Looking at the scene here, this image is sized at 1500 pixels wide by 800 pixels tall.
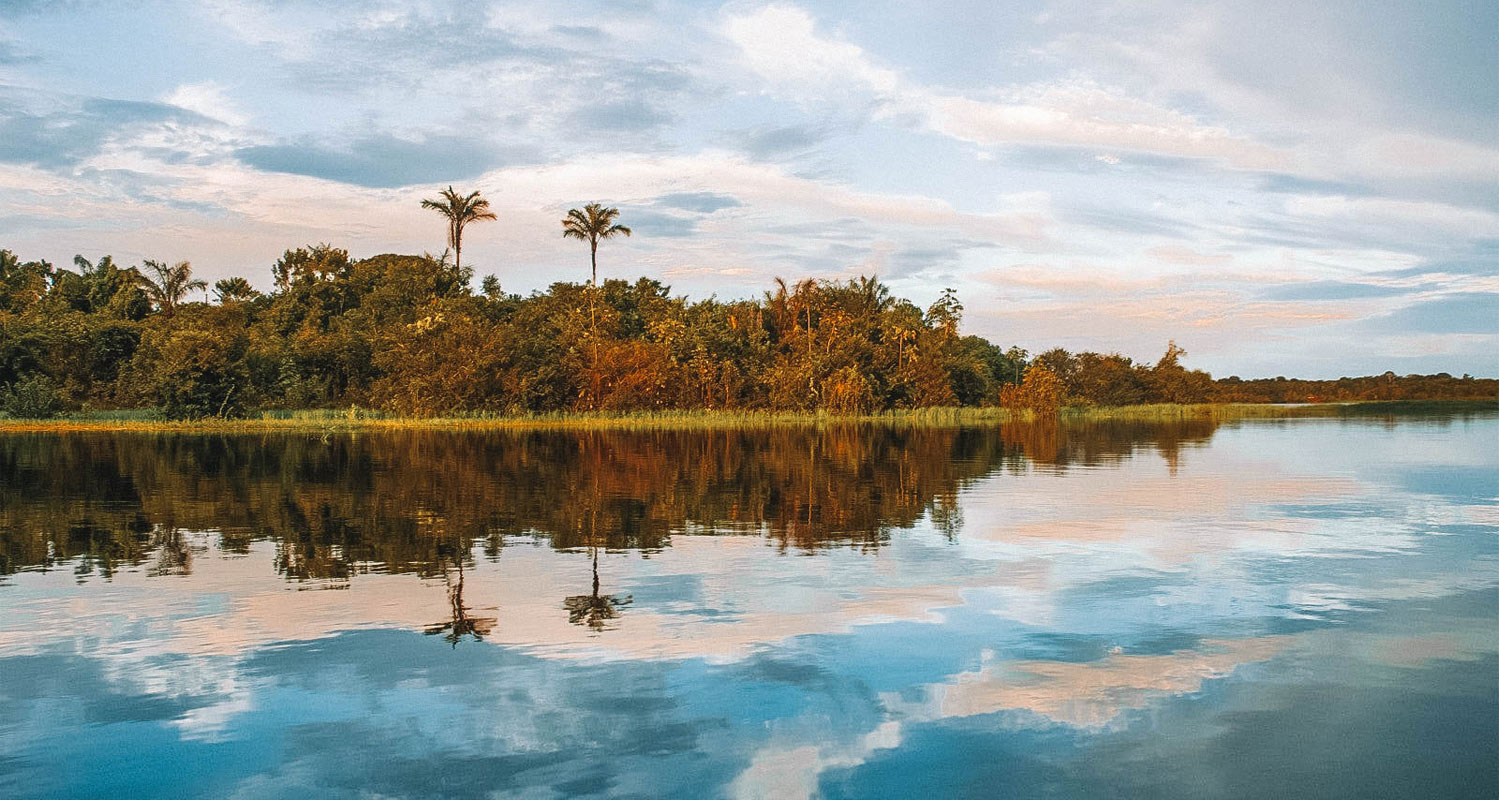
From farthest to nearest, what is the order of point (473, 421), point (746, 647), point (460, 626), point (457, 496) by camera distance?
point (473, 421), point (457, 496), point (460, 626), point (746, 647)

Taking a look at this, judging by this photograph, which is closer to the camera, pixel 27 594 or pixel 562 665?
pixel 562 665

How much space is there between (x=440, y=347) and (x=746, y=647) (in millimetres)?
52494

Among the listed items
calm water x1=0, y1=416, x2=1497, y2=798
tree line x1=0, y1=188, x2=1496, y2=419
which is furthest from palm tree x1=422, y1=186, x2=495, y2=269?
calm water x1=0, y1=416, x2=1497, y2=798

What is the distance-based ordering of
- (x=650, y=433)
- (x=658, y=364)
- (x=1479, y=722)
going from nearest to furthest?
1. (x=1479, y=722)
2. (x=650, y=433)
3. (x=658, y=364)

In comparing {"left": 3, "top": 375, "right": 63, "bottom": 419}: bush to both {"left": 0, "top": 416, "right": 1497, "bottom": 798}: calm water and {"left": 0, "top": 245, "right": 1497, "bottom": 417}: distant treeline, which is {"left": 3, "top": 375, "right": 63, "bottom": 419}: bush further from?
{"left": 0, "top": 416, "right": 1497, "bottom": 798}: calm water

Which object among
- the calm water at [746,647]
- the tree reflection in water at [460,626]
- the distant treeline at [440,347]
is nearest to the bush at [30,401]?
the distant treeline at [440,347]

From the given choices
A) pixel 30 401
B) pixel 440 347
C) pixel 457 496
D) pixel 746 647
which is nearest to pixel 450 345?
pixel 440 347

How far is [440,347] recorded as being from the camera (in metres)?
58.8

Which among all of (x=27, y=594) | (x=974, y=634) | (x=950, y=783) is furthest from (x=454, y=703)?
(x=27, y=594)

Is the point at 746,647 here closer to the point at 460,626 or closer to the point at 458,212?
the point at 460,626

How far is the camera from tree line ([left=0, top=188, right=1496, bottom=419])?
2307 inches

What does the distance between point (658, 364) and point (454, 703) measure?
180ft

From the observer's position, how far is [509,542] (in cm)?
1533

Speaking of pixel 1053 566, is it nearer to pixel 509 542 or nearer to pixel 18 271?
pixel 509 542
